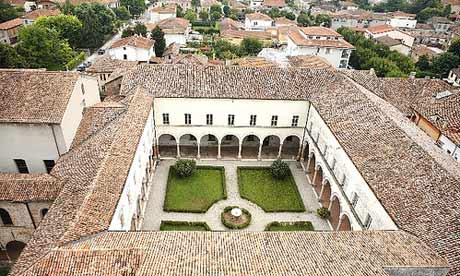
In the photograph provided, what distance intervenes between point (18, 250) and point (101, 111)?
41.9 feet

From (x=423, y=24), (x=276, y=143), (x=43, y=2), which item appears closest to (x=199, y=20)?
(x=43, y=2)

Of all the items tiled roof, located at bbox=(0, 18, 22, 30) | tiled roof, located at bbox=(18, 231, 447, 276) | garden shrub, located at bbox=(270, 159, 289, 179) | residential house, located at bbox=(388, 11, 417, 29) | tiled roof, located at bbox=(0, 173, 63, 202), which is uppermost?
tiled roof, located at bbox=(18, 231, 447, 276)

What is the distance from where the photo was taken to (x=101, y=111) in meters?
31.7

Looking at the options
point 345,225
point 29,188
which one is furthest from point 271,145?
point 29,188

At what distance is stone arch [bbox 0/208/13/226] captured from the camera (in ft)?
77.6

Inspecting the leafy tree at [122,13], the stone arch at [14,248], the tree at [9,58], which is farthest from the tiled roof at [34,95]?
the leafy tree at [122,13]

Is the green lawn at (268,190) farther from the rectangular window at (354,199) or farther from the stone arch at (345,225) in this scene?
the rectangular window at (354,199)

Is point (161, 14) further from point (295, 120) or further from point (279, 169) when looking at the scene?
point (279, 169)

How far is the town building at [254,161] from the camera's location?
17.3 m

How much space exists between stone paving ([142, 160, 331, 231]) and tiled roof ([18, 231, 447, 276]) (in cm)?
988

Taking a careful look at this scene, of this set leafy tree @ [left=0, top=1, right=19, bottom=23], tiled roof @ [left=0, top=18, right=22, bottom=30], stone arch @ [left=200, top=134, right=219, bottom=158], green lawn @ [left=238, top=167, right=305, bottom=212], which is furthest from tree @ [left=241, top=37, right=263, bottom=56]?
leafy tree @ [left=0, top=1, right=19, bottom=23]

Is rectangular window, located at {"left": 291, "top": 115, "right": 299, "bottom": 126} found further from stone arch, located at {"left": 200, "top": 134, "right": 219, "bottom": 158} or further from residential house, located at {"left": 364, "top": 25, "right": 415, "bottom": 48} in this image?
residential house, located at {"left": 364, "top": 25, "right": 415, "bottom": 48}

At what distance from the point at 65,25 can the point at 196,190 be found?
5292 cm

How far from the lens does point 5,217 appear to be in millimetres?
Answer: 23984
